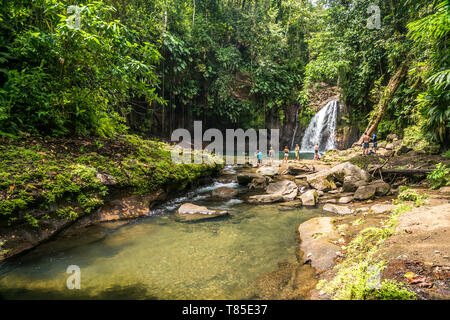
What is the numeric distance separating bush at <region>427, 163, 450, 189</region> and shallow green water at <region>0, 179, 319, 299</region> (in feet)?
14.5

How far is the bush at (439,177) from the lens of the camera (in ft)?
21.0

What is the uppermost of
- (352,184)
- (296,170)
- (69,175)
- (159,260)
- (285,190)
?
(69,175)

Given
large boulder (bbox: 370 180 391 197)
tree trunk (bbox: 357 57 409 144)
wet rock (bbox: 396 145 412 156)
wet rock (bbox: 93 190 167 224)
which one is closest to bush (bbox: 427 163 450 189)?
large boulder (bbox: 370 180 391 197)

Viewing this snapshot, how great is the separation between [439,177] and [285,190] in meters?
4.35

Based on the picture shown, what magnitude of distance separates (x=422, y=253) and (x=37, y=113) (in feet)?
23.1

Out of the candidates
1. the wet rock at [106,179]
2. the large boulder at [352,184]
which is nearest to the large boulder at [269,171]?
the large boulder at [352,184]

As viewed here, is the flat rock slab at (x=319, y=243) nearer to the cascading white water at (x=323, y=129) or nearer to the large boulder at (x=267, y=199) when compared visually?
the large boulder at (x=267, y=199)

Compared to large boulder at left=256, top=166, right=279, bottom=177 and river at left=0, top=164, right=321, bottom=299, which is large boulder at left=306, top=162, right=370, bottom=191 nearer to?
large boulder at left=256, top=166, right=279, bottom=177

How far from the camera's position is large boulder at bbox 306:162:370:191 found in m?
8.33

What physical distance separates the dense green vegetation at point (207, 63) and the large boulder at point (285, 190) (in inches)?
187

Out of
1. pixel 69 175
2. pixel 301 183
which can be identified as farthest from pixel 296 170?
pixel 69 175

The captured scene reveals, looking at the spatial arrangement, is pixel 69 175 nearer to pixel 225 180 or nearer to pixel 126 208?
pixel 126 208

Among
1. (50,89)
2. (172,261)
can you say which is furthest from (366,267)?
(50,89)

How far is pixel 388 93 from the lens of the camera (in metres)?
14.9
